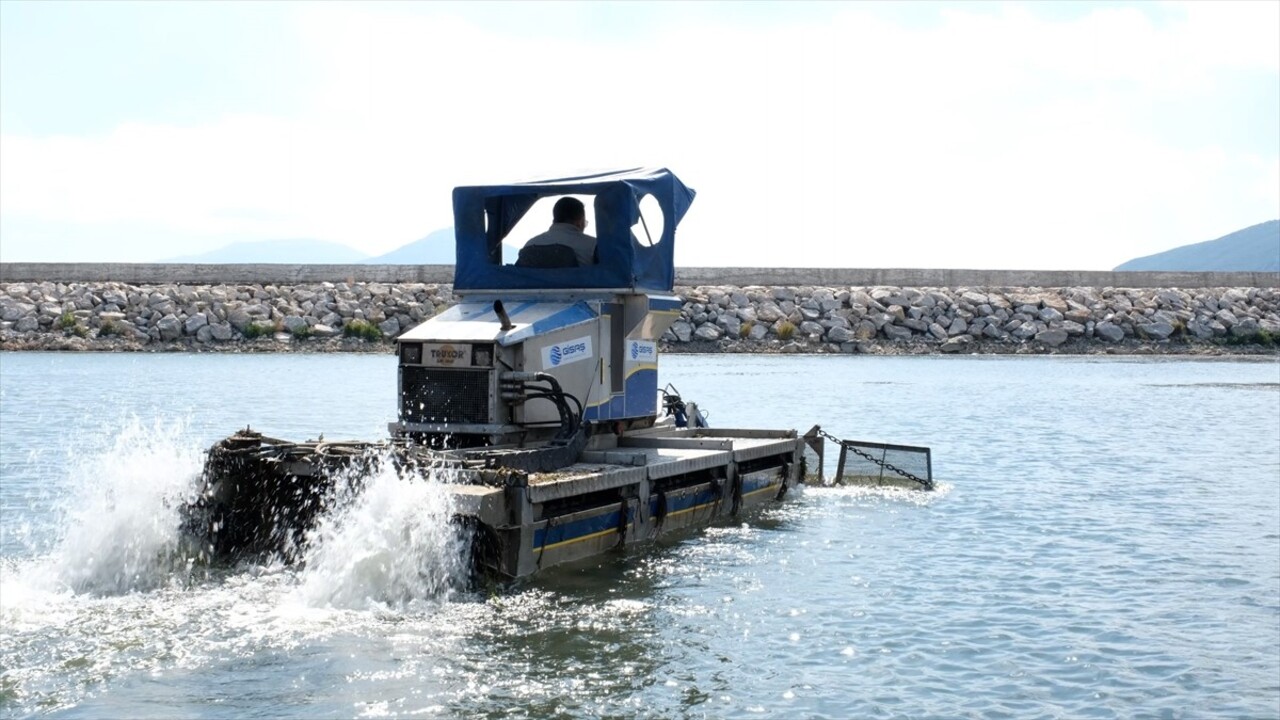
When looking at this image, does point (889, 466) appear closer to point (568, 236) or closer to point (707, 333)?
point (568, 236)

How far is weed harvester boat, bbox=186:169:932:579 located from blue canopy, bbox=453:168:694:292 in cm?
1

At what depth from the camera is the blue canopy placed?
13.4m

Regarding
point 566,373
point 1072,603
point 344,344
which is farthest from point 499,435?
point 344,344

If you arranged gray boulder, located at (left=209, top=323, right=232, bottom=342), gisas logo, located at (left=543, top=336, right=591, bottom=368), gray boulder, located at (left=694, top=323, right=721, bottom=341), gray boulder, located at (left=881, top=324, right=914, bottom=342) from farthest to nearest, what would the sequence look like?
gray boulder, located at (left=881, top=324, right=914, bottom=342)
gray boulder, located at (left=694, top=323, right=721, bottom=341)
gray boulder, located at (left=209, top=323, right=232, bottom=342)
gisas logo, located at (left=543, top=336, right=591, bottom=368)

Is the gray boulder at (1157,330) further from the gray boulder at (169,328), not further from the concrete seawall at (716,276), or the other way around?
the gray boulder at (169,328)

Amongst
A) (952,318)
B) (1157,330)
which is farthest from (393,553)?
(1157,330)

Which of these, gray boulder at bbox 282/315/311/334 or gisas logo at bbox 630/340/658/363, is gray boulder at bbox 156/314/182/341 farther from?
gisas logo at bbox 630/340/658/363

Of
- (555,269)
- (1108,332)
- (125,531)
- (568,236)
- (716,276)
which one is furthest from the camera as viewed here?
(716,276)

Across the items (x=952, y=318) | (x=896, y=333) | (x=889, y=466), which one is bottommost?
(x=889, y=466)

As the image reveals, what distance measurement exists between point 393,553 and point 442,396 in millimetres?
2140

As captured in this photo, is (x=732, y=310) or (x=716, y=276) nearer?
(x=732, y=310)

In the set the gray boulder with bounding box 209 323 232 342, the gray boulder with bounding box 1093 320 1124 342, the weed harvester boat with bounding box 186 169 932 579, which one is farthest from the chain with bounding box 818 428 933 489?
the gray boulder with bounding box 1093 320 1124 342

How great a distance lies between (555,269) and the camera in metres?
13.4

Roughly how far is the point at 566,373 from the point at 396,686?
4740 millimetres
